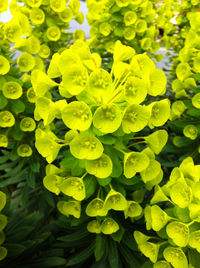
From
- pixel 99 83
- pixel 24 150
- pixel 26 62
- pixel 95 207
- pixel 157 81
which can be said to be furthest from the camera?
pixel 24 150

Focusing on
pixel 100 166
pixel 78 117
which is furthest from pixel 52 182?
pixel 78 117

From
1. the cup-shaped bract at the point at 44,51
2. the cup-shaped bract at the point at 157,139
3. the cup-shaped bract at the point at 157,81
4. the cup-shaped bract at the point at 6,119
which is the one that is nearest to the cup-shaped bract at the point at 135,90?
the cup-shaped bract at the point at 157,81

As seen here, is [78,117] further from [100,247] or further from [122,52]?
[100,247]

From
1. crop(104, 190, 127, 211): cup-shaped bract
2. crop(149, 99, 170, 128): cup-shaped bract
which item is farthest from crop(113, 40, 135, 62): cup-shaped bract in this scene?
crop(104, 190, 127, 211): cup-shaped bract

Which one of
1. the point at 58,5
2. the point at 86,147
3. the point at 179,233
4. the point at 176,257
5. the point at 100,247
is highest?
the point at 58,5

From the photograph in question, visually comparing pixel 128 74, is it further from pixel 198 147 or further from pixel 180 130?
pixel 198 147

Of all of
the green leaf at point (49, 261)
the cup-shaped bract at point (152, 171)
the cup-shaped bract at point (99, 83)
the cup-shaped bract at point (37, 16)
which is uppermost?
the cup-shaped bract at point (37, 16)

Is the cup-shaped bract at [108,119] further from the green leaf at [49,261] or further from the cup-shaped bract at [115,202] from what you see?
the green leaf at [49,261]
